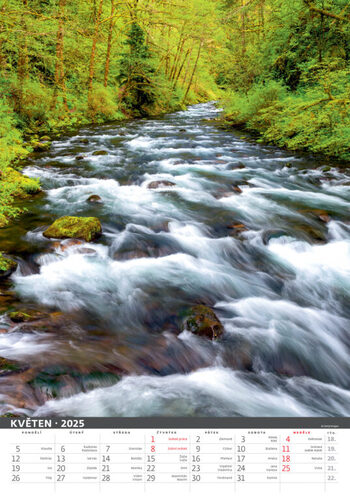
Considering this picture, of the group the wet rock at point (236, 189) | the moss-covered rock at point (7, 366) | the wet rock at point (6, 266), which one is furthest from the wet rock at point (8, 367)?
the wet rock at point (236, 189)

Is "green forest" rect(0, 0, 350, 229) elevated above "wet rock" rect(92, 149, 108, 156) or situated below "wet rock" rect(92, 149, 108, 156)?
above

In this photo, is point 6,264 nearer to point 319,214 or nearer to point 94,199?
point 94,199

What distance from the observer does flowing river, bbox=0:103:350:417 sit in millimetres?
2727

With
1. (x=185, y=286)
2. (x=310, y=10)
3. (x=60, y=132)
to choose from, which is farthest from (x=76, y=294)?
(x=310, y=10)

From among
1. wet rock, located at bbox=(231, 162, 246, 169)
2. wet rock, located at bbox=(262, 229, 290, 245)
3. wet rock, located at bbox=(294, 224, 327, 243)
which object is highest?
wet rock, located at bbox=(231, 162, 246, 169)

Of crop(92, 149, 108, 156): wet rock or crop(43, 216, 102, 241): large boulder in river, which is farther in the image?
crop(92, 149, 108, 156): wet rock

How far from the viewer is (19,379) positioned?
8.09ft

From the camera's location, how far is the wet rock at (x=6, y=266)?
3.85 meters

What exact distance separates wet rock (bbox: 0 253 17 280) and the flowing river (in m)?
0.12

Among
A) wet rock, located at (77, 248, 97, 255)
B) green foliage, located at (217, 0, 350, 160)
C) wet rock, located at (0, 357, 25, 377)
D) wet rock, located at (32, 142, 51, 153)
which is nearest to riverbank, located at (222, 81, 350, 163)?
green foliage, located at (217, 0, 350, 160)

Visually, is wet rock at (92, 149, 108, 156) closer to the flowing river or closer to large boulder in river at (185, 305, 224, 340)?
the flowing river

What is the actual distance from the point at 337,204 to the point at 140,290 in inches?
204

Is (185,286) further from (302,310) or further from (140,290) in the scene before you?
(302,310)
